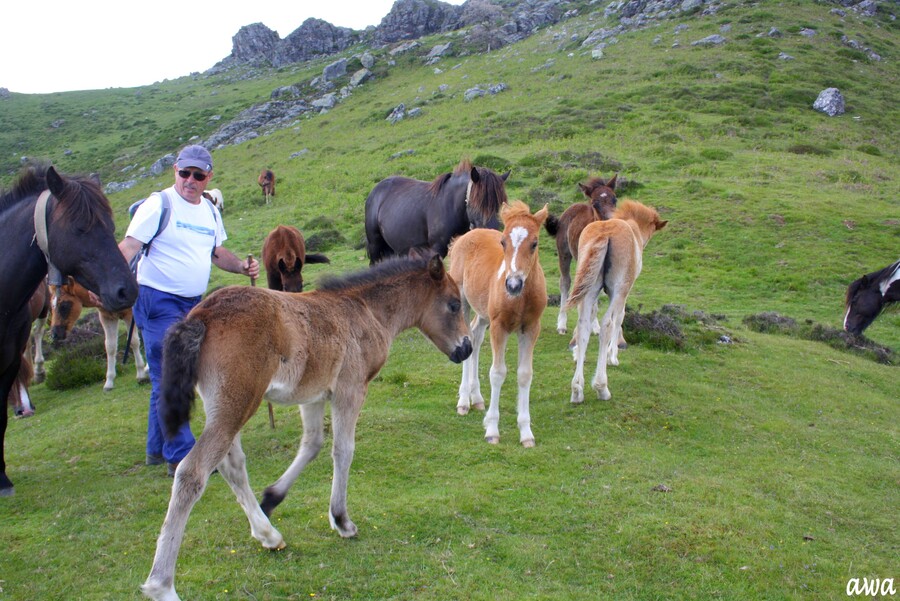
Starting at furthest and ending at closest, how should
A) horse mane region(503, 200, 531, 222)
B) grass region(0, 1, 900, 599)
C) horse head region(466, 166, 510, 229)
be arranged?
horse head region(466, 166, 510, 229) → horse mane region(503, 200, 531, 222) → grass region(0, 1, 900, 599)

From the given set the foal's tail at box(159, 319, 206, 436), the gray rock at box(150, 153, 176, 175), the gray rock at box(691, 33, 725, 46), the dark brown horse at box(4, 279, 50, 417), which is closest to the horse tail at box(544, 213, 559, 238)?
the foal's tail at box(159, 319, 206, 436)

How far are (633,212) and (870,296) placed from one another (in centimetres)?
477

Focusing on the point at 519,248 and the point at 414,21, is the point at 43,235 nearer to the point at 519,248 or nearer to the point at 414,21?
the point at 519,248

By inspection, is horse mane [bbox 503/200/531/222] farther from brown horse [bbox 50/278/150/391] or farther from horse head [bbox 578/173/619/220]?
brown horse [bbox 50/278/150/391]

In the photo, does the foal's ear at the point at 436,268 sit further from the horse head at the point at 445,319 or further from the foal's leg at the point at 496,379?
the foal's leg at the point at 496,379

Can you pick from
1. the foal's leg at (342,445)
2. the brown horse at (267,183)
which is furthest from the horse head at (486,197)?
the brown horse at (267,183)

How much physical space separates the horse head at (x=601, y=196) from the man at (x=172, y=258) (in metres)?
7.22

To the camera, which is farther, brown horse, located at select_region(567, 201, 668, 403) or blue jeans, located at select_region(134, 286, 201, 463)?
brown horse, located at select_region(567, 201, 668, 403)

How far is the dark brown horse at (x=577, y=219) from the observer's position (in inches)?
449

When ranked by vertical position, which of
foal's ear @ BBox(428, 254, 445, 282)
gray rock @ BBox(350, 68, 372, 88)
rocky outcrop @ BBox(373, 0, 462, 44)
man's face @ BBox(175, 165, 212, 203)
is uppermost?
rocky outcrop @ BBox(373, 0, 462, 44)

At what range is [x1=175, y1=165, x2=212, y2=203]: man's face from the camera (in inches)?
224

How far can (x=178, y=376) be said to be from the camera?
3.86 metres

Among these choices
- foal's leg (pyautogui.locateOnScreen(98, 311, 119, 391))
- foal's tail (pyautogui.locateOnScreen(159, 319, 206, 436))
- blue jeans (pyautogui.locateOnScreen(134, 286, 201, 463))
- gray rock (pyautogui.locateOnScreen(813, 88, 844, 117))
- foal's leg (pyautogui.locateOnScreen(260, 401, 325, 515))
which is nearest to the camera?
foal's tail (pyautogui.locateOnScreen(159, 319, 206, 436))

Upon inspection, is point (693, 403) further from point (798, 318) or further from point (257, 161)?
point (257, 161)
